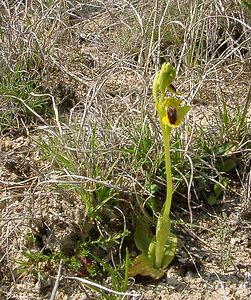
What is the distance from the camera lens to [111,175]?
70.2 inches

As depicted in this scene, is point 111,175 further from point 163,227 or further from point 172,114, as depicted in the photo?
point 172,114

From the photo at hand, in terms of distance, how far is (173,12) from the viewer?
2.40m

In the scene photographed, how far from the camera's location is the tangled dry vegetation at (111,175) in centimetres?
167

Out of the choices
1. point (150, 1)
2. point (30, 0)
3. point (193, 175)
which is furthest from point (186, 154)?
point (30, 0)

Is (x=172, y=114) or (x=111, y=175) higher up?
(x=172, y=114)

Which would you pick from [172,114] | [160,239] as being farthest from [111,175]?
[172,114]

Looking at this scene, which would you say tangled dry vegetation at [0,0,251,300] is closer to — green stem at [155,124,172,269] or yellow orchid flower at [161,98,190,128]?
green stem at [155,124,172,269]

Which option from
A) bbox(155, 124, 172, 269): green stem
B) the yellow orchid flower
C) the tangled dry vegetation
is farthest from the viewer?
the tangled dry vegetation

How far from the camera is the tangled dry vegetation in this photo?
5.48ft

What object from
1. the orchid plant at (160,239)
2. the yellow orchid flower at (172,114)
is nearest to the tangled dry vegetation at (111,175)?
the orchid plant at (160,239)

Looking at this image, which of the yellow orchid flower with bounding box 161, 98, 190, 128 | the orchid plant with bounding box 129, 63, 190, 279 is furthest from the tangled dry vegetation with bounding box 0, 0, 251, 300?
the yellow orchid flower with bounding box 161, 98, 190, 128

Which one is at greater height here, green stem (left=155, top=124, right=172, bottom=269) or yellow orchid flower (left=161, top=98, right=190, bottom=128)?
yellow orchid flower (left=161, top=98, right=190, bottom=128)

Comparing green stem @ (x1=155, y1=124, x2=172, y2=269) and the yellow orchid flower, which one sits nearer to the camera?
the yellow orchid flower

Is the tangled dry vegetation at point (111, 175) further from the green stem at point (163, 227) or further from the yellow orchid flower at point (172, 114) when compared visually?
the yellow orchid flower at point (172, 114)
